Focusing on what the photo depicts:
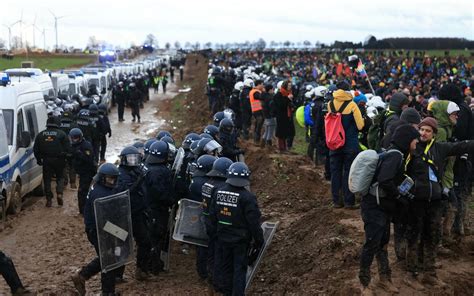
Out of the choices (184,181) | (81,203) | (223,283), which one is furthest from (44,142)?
(223,283)

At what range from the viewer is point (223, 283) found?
8.13m

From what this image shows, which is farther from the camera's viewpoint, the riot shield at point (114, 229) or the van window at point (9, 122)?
the van window at point (9, 122)

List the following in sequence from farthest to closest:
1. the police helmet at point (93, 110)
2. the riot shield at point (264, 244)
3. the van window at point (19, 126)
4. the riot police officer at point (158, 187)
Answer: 1. the police helmet at point (93, 110)
2. the van window at point (19, 126)
3. the riot police officer at point (158, 187)
4. the riot shield at point (264, 244)

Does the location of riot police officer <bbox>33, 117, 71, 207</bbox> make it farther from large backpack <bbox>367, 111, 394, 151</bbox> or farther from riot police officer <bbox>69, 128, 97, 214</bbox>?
large backpack <bbox>367, 111, 394, 151</bbox>

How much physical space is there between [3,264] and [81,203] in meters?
4.86

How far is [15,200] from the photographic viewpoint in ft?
44.0

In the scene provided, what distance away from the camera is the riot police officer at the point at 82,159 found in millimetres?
13062

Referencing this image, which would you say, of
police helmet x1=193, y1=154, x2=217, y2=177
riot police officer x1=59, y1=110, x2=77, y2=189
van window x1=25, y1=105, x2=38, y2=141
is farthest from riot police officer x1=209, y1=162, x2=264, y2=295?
riot police officer x1=59, y1=110, x2=77, y2=189

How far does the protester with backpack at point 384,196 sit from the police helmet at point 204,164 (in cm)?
234

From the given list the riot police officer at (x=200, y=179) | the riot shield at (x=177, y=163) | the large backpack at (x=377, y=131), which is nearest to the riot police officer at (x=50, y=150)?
the riot shield at (x=177, y=163)

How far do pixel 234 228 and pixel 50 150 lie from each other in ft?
23.8

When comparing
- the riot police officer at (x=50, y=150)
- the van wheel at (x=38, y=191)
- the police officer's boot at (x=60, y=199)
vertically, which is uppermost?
the riot police officer at (x=50, y=150)

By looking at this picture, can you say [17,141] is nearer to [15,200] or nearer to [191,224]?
[15,200]

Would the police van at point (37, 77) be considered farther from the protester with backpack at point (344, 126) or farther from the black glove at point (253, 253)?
the black glove at point (253, 253)
